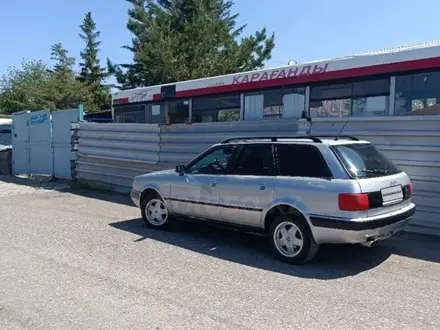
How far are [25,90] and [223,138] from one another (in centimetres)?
3853

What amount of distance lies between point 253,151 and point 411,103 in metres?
3.23

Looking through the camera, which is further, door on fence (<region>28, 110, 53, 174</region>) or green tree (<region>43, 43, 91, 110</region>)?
green tree (<region>43, 43, 91, 110</region>)

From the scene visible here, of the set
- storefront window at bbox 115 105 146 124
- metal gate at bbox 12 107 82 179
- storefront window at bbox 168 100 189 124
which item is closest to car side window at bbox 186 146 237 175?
storefront window at bbox 168 100 189 124

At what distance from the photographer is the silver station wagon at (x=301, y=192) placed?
4980 millimetres

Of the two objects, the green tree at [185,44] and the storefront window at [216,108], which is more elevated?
the green tree at [185,44]

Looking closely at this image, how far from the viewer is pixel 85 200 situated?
10.5 m

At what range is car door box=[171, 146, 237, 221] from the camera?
6.31m

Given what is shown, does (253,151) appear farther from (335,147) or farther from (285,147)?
(335,147)

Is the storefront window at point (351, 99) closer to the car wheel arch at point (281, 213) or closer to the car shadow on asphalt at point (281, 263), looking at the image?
the car shadow on asphalt at point (281, 263)

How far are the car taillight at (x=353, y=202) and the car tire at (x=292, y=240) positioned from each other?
577mm

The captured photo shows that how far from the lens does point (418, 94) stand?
7.17 meters

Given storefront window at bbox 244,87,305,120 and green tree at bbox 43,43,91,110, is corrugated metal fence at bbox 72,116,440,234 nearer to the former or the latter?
storefront window at bbox 244,87,305,120

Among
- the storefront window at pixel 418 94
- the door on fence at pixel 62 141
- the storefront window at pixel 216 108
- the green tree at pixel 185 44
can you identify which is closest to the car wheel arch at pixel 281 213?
the storefront window at pixel 418 94

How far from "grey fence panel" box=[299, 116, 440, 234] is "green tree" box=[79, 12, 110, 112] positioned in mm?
35682
